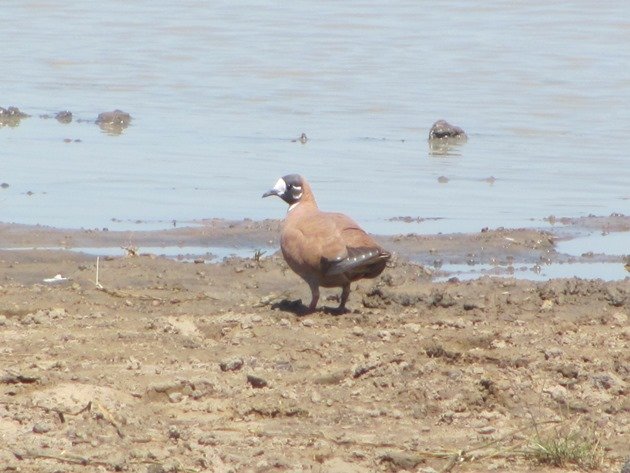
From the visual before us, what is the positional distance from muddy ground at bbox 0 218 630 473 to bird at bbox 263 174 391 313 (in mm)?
222

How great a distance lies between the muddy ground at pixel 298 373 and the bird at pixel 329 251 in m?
0.22

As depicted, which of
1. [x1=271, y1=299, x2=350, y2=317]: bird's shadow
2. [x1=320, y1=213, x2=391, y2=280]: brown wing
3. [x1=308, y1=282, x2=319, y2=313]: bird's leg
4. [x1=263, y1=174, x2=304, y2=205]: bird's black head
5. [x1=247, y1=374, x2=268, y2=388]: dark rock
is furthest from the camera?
[x1=263, y1=174, x2=304, y2=205]: bird's black head

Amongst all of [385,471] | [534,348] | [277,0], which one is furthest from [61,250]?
[277,0]

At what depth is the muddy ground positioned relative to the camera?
18.8ft

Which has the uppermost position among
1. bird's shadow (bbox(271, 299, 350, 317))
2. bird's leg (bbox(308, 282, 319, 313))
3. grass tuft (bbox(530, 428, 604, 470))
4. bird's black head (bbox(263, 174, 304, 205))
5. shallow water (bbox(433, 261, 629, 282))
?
bird's black head (bbox(263, 174, 304, 205))

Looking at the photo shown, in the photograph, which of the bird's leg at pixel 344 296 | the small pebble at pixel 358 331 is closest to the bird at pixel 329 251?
the bird's leg at pixel 344 296

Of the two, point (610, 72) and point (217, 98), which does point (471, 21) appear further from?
point (217, 98)

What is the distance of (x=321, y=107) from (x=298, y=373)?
11.0m

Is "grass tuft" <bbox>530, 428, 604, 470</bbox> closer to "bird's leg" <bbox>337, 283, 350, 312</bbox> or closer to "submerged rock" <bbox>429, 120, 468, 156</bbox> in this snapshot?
"bird's leg" <bbox>337, 283, 350, 312</bbox>

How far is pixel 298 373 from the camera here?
22.5 feet

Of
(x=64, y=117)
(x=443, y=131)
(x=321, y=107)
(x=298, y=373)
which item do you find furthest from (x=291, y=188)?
(x=321, y=107)

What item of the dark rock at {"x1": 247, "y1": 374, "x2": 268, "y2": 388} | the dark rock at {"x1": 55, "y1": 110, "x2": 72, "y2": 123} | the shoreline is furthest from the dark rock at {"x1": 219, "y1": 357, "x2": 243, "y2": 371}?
the dark rock at {"x1": 55, "y1": 110, "x2": 72, "y2": 123}

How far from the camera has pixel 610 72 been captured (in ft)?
64.5

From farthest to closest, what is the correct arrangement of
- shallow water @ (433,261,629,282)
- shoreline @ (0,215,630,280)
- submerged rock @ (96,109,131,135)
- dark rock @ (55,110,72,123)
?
dark rock @ (55,110,72,123) → submerged rock @ (96,109,131,135) → shoreline @ (0,215,630,280) → shallow water @ (433,261,629,282)
